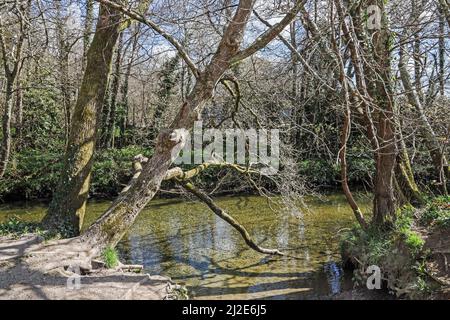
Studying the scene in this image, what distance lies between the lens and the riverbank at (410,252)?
4.41 metres

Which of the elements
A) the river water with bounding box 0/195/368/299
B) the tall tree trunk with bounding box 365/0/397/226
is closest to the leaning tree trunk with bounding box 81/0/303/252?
the river water with bounding box 0/195/368/299

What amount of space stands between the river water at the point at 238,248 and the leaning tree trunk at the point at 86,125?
4.89ft

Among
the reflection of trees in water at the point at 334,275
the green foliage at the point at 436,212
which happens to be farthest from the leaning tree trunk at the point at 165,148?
the green foliage at the point at 436,212

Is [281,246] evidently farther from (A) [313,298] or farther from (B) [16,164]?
(B) [16,164]

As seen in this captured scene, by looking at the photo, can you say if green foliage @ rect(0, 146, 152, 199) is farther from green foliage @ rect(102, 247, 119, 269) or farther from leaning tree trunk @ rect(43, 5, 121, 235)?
green foliage @ rect(102, 247, 119, 269)

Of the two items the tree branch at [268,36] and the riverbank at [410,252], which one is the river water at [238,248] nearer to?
the riverbank at [410,252]

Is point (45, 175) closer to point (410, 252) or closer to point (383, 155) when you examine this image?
point (383, 155)

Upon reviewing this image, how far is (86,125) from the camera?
585 cm

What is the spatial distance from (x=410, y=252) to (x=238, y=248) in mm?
3048

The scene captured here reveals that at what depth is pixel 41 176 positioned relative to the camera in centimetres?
1096

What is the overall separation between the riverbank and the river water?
18.3 inches
